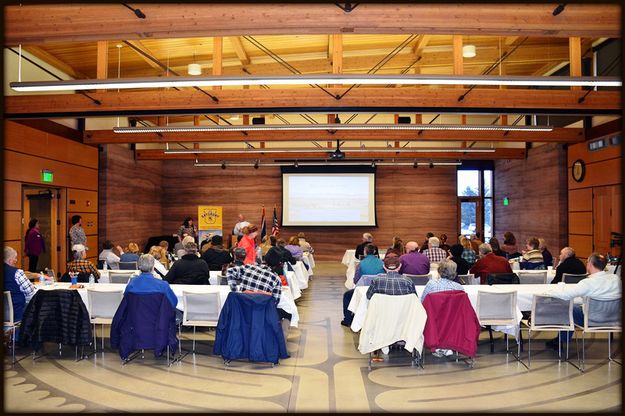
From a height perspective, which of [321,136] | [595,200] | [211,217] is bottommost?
[211,217]

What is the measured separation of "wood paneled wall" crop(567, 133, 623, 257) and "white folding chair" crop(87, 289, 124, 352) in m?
8.57

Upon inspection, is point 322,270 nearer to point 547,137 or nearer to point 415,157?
point 415,157

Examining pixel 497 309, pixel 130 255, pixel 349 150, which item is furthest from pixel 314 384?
pixel 349 150

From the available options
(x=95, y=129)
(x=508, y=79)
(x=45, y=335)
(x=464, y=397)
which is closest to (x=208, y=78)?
(x=45, y=335)

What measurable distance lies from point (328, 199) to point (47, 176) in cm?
853

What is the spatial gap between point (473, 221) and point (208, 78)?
1300 cm

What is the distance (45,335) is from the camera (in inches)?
192

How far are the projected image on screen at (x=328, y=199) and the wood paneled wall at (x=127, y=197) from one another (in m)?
4.30

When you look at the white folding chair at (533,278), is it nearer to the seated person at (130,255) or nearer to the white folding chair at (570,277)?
the white folding chair at (570,277)

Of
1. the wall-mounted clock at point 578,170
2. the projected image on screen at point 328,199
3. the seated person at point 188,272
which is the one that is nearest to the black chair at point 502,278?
the seated person at point 188,272

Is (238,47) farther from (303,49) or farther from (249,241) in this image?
(249,241)

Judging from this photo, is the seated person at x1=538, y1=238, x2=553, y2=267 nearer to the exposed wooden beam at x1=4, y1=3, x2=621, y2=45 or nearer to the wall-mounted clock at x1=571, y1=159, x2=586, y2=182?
the wall-mounted clock at x1=571, y1=159, x2=586, y2=182

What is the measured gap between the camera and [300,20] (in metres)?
5.12

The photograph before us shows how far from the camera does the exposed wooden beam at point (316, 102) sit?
8000 millimetres
